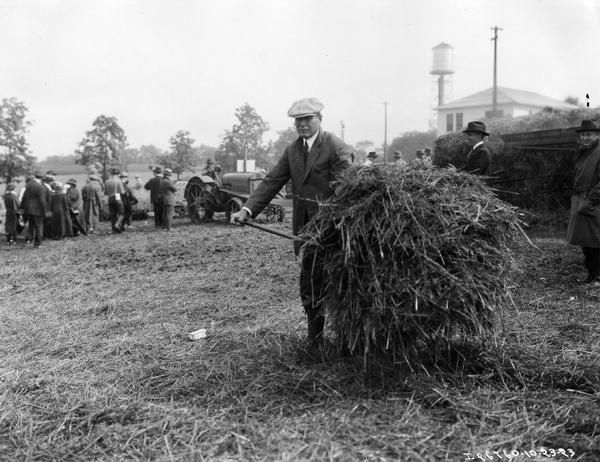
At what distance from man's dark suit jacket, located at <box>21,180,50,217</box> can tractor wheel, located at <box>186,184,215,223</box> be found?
451cm

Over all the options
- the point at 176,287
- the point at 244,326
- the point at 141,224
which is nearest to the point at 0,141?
the point at 141,224

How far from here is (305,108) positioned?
4027 mm

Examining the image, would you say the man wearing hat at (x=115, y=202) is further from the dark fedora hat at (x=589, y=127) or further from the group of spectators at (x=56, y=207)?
the dark fedora hat at (x=589, y=127)

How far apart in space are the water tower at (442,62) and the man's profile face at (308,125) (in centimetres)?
5767

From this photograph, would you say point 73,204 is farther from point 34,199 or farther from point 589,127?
point 589,127

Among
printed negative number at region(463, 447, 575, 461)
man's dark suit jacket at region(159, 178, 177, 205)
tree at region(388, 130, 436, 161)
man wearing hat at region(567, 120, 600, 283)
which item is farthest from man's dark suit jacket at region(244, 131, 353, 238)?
tree at region(388, 130, 436, 161)

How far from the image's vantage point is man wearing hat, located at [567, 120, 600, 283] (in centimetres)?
592

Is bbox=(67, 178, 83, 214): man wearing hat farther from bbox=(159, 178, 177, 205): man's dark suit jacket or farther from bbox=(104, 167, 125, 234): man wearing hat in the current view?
bbox=(159, 178, 177, 205): man's dark suit jacket

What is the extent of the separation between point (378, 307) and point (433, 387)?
0.55 meters

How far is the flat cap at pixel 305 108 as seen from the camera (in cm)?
401

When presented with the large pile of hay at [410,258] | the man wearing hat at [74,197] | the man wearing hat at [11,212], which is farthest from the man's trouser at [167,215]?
the large pile of hay at [410,258]

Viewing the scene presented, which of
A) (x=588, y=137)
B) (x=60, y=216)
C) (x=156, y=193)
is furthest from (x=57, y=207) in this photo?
(x=588, y=137)

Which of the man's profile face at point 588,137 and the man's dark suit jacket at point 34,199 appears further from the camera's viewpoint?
the man's dark suit jacket at point 34,199

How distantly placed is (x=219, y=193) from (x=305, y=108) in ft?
39.0
